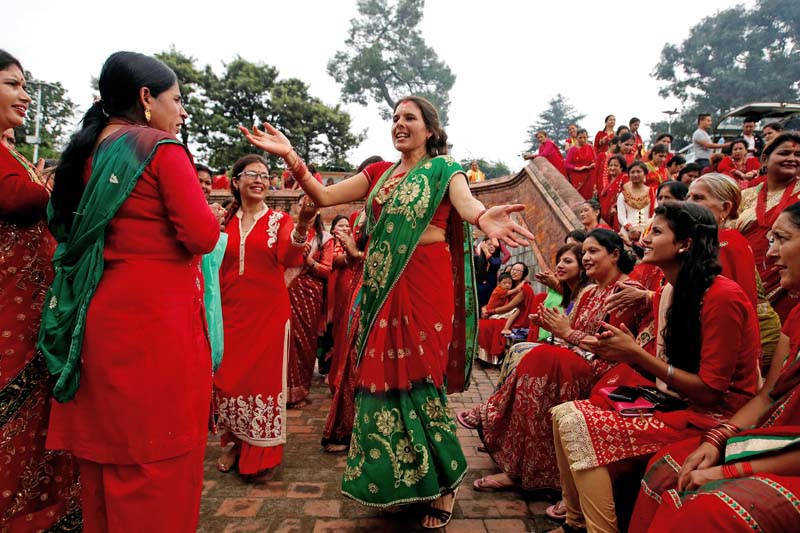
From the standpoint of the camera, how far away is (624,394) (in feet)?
7.31

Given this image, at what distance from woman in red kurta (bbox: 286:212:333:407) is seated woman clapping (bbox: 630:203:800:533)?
3.24 m

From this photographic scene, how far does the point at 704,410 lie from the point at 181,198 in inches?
85.6

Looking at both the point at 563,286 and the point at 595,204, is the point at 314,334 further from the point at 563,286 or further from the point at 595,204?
the point at 595,204

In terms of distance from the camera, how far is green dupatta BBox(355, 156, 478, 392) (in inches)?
96.1

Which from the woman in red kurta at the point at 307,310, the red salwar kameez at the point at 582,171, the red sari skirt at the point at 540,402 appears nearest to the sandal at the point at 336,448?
the red sari skirt at the point at 540,402

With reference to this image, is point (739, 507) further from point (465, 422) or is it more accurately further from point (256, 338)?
point (256, 338)

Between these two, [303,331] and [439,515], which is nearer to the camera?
[439,515]

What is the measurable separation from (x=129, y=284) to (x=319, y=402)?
3.31m

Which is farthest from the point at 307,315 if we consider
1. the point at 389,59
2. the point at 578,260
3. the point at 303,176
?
the point at 389,59

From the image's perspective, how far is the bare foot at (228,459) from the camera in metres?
3.12

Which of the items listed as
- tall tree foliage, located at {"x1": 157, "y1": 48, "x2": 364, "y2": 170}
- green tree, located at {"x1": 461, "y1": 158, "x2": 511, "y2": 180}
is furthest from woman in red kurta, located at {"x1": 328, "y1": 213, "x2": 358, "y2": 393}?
green tree, located at {"x1": 461, "y1": 158, "x2": 511, "y2": 180}

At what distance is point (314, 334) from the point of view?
4902 mm

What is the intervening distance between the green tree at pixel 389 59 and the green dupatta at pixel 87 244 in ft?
106

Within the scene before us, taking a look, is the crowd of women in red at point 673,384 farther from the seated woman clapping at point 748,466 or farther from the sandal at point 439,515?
the sandal at point 439,515
